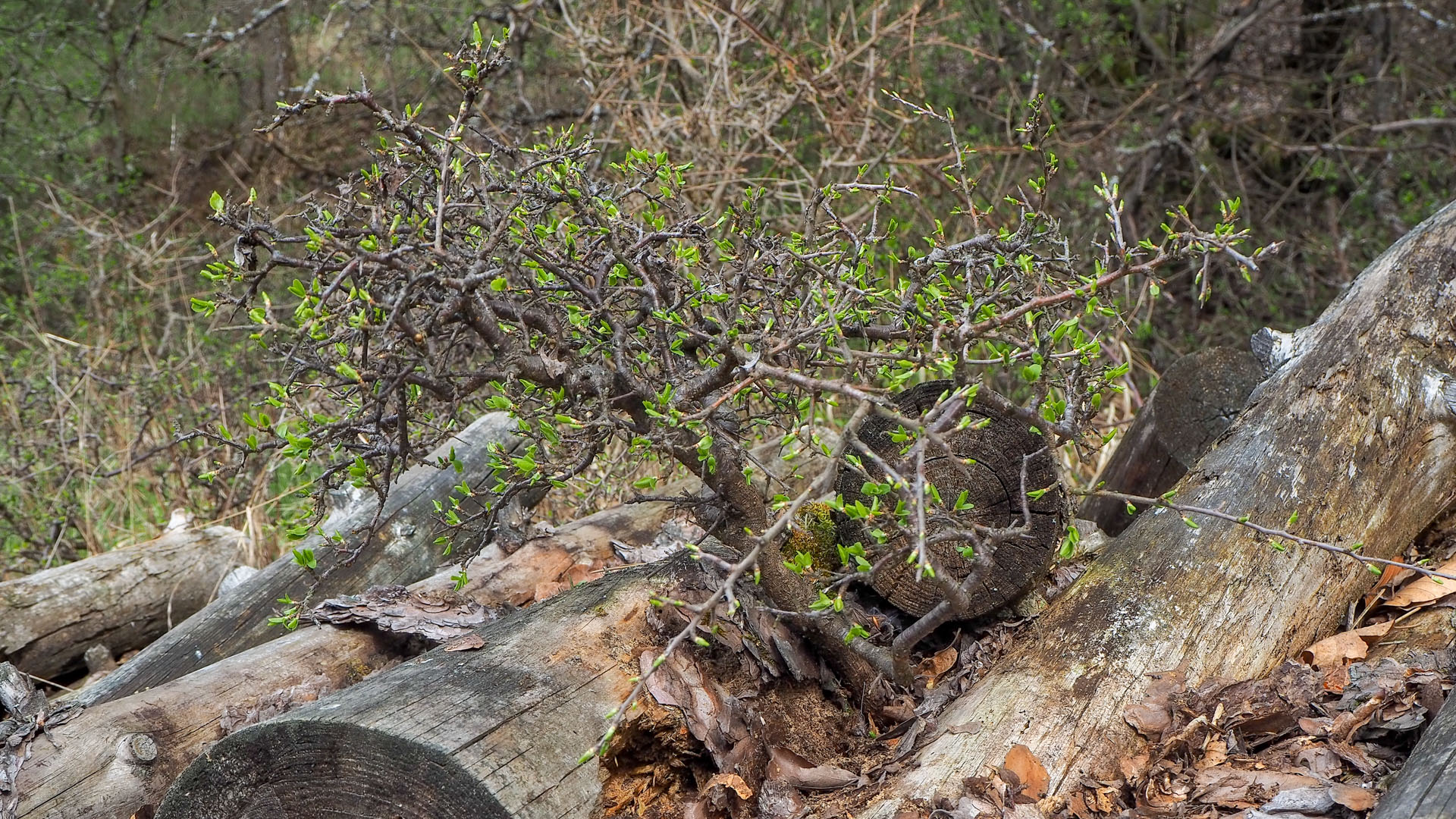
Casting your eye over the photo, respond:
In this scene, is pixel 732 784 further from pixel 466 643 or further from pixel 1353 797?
pixel 1353 797

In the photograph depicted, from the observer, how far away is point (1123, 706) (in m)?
2.91

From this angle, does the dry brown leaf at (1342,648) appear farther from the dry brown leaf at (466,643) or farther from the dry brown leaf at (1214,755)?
the dry brown leaf at (466,643)

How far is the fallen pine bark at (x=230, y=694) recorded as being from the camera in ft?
9.93

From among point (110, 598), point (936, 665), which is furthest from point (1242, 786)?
point (110, 598)

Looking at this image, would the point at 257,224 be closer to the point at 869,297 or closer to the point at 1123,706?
the point at 869,297

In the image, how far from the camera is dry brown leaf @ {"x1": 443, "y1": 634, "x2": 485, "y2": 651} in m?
2.91

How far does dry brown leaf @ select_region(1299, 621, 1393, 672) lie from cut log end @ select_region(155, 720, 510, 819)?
2.45m

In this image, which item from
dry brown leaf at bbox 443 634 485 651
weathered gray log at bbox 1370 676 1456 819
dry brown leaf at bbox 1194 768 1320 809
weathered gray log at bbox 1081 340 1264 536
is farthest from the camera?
weathered gray log at bbox 1081 340 1264 536

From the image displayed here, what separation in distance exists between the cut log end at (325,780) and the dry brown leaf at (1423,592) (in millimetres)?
2934

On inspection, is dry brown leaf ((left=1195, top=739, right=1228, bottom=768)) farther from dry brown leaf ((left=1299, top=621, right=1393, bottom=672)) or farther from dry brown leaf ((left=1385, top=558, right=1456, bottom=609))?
dry brown leaf ((left=1385, top=558, right=1456, bottom=609))

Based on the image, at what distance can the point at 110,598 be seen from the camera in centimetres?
483

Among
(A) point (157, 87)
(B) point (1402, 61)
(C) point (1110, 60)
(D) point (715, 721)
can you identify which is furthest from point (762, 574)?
(A) point (157, 87)

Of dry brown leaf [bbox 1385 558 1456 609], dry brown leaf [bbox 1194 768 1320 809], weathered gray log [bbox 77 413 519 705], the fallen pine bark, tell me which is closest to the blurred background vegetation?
weathered gray log [bbox 77 413 519 705]

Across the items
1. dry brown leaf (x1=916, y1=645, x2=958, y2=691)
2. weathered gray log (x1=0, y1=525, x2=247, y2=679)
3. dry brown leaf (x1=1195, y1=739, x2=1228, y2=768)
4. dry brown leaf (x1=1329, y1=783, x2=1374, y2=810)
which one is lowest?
weathered gray log (x1=0, y1=525, x2=247, y2=679)
